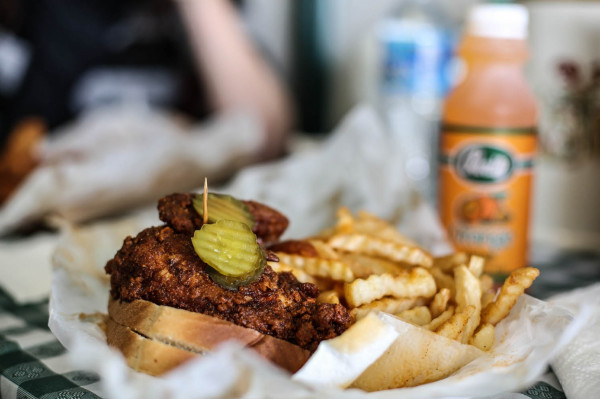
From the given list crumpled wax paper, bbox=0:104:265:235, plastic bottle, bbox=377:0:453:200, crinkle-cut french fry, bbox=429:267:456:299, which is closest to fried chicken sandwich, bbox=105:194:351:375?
crinkle-cut french fry, bbox=429:267:456:299

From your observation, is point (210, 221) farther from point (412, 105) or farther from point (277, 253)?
point (412, 105)

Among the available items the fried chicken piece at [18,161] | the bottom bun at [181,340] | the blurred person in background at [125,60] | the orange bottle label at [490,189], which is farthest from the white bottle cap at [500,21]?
the blurred person in background at [125,60]

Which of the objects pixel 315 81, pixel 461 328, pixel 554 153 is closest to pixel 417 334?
pixel 461 328

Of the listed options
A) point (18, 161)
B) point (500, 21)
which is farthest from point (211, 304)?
point (18, 161)

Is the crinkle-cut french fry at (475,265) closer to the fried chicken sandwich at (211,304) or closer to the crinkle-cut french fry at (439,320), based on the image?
the crinkle-cut french fry at (439,320)

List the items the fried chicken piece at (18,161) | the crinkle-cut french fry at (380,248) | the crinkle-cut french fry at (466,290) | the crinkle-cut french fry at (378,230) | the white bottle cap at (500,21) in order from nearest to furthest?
the crinkle-cut french fry at (466,290), the crinkle-cut french fry at (380,248), the crinkle-cut french fry at (378,230), the white bottle cap at (500,21), the fried chicken piece at (18,161)
